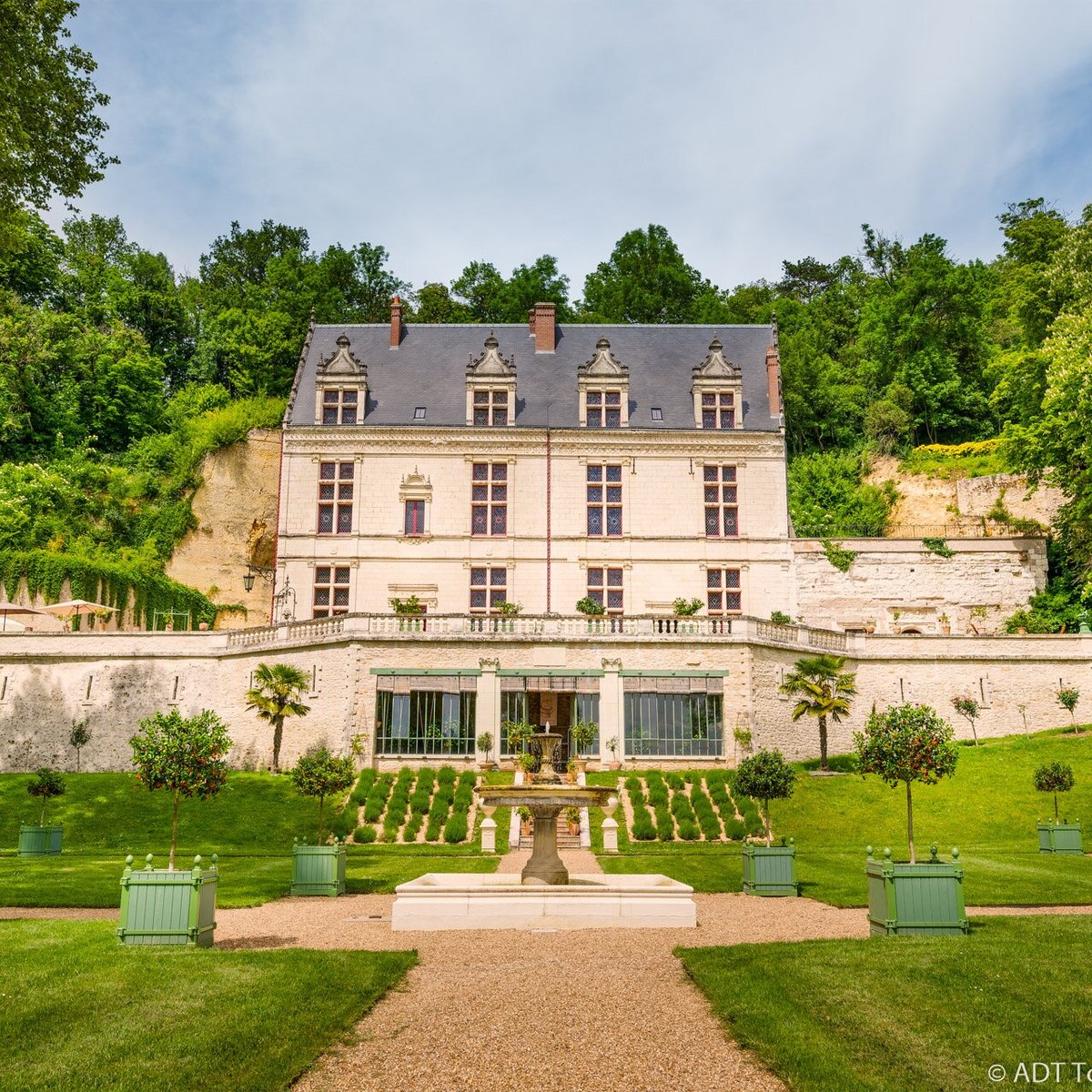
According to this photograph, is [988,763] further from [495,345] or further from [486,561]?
[495,345]

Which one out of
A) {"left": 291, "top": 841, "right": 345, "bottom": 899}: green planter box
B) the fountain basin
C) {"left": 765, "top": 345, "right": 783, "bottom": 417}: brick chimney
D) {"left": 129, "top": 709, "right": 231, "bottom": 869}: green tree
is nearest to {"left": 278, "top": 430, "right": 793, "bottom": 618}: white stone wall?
{"left": 765, "top": 345, "right": 783, "bottom": 417}: brick chimney

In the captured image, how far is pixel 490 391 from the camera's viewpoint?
120 feet

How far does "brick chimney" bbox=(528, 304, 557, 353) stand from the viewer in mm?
38906

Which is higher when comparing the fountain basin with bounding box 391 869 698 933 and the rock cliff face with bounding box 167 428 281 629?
the rock cliff face with bounding box 167 428 281 629

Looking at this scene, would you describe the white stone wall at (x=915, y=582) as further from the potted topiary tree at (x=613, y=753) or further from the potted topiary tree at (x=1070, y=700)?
the potted topiary tree at (x=613, y=753)

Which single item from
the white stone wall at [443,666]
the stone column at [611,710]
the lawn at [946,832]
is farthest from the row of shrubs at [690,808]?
the white stone wall at [443,666]

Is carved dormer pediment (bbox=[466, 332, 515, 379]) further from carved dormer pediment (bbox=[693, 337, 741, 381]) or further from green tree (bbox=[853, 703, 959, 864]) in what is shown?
green tree (bbox=[853, 703, 959, 864])

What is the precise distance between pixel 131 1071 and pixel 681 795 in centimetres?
1942

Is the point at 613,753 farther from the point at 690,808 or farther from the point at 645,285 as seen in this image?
the point at 645,285

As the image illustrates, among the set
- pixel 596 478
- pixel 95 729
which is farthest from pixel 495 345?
pixel 95 729

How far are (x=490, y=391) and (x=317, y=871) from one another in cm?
2292

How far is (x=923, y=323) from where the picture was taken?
45.2m

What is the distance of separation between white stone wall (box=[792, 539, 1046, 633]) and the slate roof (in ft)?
17.8

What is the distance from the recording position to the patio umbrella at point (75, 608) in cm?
3178
